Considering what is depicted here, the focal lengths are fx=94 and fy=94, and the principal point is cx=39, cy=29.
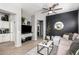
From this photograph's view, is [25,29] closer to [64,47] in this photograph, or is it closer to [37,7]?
[37,7]

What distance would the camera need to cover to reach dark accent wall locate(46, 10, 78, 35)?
2.05 metres

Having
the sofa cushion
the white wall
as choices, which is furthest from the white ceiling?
the sofa cushion

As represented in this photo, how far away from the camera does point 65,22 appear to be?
211 centimetres

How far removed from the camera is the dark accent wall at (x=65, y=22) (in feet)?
6.73

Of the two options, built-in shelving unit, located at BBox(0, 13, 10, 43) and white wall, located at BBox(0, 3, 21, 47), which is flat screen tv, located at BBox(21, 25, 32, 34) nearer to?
white wall, located at BBox(0, 3, 21, 47)

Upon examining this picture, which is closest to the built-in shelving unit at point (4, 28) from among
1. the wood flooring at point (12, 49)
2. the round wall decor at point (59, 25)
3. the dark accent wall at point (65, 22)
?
the wood flooring at point (12, 49)

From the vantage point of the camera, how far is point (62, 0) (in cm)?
203

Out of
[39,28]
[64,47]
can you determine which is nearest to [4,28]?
[39,28]

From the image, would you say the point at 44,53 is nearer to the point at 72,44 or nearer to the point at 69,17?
the point at 72,44

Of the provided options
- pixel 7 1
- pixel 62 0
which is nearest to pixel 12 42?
pixel 7 1

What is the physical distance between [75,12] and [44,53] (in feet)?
3.62

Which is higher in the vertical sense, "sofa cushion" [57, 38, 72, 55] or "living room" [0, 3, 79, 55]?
"living room" [0, 3, 79, 55]

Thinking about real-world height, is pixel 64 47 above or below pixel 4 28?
below

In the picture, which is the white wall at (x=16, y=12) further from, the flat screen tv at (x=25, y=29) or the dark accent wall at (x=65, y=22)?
the dark accent wall at (x=65, y=22)
